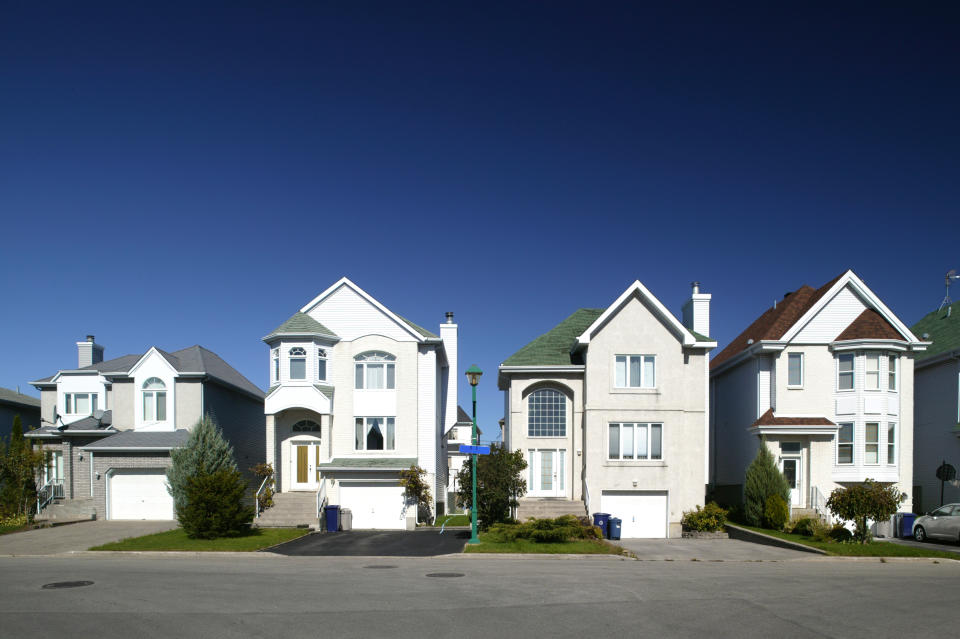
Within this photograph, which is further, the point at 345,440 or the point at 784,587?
the point at 345,440

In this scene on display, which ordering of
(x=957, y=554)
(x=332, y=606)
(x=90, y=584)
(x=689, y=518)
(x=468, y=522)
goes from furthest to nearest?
(x=468, y=522) < (x=689, y=518) < (x=957, y=554) < (x=90, y=584) < (x=332, y=606)

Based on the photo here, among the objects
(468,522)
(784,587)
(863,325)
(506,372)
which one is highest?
(863,325)

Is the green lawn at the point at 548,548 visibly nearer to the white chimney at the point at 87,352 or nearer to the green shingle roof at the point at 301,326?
the green shingle roof at the point at 301,326

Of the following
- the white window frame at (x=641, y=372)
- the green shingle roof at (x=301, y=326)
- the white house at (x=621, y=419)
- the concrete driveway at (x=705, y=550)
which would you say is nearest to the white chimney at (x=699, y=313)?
the white house at (x=621, y=419)

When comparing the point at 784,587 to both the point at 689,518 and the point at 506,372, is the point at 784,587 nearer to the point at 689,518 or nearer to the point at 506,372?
the point at 689,518

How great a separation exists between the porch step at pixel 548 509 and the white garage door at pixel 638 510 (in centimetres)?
101

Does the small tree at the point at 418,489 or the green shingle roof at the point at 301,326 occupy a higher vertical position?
the green shingle roof at the point at 301,326

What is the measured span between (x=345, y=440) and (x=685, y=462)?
47.7 feet

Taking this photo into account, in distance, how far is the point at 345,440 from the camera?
31.1m

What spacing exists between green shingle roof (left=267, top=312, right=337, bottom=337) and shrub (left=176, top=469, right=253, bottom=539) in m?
7.80

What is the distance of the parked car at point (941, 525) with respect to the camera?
25.4 m

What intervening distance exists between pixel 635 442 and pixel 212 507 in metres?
16.2

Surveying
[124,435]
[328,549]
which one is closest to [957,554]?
[328,549]

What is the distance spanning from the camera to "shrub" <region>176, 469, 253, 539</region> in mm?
23562
